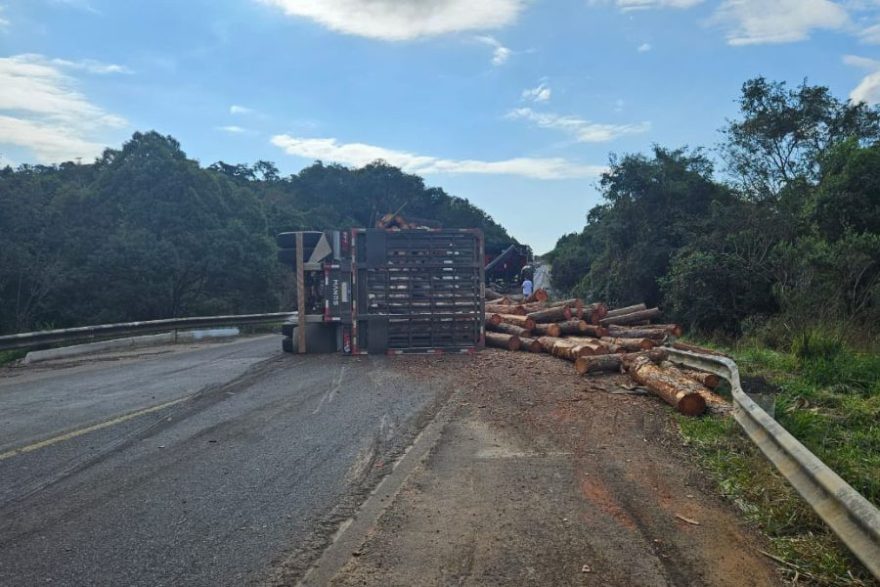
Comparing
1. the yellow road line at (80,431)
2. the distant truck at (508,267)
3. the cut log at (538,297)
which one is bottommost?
the yellow road line at (80,431)

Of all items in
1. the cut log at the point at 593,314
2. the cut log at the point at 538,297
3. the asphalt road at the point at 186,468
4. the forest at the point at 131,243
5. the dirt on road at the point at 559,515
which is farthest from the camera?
the cut log at the point at 538,297

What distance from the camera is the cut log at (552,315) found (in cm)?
1673

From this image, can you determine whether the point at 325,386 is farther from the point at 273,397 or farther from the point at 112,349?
the point at 112,349

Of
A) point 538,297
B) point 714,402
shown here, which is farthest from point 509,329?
point 714,402

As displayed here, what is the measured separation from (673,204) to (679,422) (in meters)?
19.8

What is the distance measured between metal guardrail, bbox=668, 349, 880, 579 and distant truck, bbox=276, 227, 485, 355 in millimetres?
8680

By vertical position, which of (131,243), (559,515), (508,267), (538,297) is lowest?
(559,515)

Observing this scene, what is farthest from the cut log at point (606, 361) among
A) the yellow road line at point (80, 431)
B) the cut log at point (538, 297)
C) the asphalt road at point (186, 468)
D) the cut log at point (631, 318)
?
the cut log at point (538, 297)

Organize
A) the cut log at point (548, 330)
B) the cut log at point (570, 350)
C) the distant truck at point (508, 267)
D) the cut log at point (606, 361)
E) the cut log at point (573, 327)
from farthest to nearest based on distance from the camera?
the distant truck at point (508, 267) < the cut log at point (573, 327) < the cut log at point (548, 330) < the cut log at point (570, 350) < the cut log at point (606, 361)

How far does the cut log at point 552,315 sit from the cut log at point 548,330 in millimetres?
531

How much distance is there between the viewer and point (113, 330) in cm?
1698

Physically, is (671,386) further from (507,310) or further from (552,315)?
(507,310)

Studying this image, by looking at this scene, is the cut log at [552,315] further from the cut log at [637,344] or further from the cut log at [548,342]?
the cut log at [637,344]

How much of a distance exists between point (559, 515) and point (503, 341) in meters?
10.6
